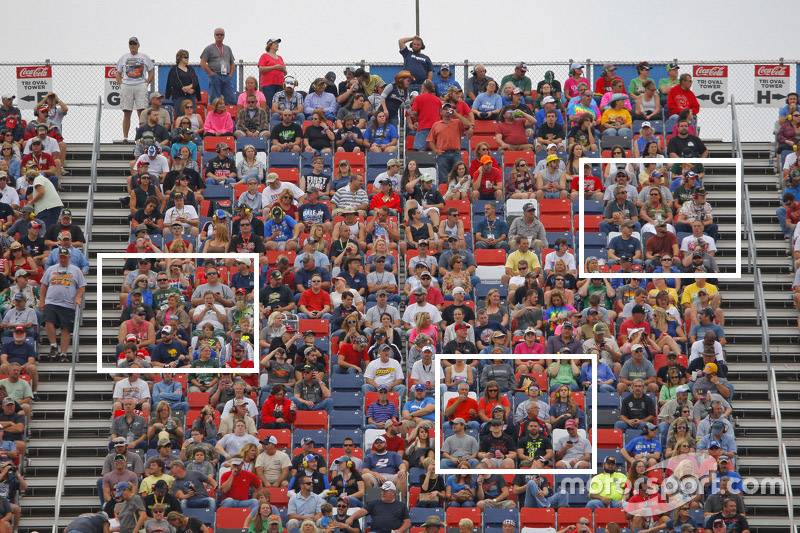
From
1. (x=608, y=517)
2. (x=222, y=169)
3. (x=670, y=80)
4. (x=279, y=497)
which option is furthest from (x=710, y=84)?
(x=279, y=497)

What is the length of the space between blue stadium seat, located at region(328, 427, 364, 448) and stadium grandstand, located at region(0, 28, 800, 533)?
50 millimetres

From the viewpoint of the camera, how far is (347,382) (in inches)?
1321

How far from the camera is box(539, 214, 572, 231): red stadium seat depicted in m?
36.6

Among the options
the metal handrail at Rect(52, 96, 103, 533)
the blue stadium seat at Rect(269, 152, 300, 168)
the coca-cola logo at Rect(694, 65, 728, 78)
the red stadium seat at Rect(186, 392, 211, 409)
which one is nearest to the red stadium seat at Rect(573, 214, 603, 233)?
the blue stadium seat at Rect(269, 152, 300, 168)

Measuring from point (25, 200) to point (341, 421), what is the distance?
25.6 feet

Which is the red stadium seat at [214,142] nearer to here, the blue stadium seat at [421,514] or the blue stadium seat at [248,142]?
the blue stadium seat at [248,142]

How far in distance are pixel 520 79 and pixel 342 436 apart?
10.0m

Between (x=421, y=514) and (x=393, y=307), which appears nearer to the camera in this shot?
(x=421, y=514)

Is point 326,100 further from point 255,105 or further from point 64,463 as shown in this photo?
point 64,463

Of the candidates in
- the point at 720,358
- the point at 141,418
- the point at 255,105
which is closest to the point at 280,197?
the point at 255,105

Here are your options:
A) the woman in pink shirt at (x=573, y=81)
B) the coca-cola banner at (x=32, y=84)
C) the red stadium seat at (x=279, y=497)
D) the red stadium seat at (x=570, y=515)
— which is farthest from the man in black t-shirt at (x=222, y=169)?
the red stadium seat at (x=570, y=515)

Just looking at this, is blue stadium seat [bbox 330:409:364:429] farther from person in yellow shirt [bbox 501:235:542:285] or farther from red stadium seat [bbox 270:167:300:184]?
red stadium seat [bbox 270:167:300:184]

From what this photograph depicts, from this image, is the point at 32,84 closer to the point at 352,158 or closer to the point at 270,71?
→ the point at 270,71

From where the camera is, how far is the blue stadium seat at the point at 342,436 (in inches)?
1291
